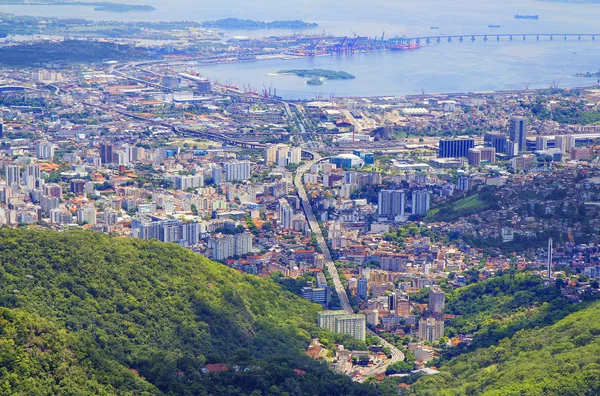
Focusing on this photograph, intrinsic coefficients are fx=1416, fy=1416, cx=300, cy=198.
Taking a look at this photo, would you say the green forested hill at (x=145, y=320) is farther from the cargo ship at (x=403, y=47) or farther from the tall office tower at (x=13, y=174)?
the cargo ship at (x=403, y=47)

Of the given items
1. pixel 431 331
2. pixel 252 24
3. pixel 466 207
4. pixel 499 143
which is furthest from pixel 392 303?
pixel 252 24

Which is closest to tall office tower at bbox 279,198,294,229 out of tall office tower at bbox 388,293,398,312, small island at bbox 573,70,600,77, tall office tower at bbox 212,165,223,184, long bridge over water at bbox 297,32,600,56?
tall office tower at bbox 212,165,223,184

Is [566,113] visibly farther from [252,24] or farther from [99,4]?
[99,4]

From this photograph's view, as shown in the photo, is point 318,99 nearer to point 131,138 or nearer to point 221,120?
point 221,120

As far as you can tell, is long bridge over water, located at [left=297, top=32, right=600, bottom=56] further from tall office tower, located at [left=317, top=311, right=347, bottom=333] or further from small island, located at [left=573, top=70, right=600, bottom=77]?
tall office tower, located at [left=317, top=311, right=347, bottom=333]

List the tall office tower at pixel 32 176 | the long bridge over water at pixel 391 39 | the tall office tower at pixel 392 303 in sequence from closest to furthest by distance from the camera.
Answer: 1. the tall office tower at pixel 392 303
2. the tall office tower at pixel 32 176
3. the long bridge over water at pixel 391 39

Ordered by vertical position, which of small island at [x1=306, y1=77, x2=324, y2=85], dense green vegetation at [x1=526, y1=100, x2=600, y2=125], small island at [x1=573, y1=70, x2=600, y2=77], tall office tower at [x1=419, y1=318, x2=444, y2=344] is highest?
small island at [x1=573, y1=70, x2=600, y2=77]

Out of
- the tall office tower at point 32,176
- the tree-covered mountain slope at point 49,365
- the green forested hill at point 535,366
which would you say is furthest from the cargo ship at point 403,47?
the tree-covered mountain slope at point 49,365
